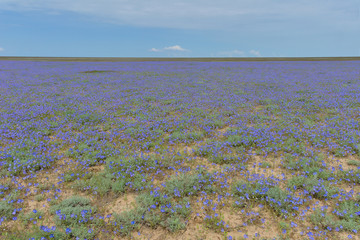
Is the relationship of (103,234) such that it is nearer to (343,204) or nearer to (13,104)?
(343,204)

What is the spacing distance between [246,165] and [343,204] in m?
2.35

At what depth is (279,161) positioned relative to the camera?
636cm

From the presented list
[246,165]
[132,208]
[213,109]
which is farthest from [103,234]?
[213,109]

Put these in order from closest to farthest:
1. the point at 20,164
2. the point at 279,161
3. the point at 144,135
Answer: the point at 20,164 < the point at 279,161 < the point at 144,135

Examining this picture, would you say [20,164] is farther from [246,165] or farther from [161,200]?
[246,165]

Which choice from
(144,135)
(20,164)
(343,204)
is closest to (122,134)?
(144,135)

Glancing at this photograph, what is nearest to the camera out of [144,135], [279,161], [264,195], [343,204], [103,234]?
[103,234]

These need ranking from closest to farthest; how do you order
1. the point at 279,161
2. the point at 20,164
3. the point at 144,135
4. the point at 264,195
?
1. the point at 264,195
2. the point at 20,164
3. the point at 279,161
4. the point at 144,135

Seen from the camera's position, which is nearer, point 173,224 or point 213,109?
point 173,224

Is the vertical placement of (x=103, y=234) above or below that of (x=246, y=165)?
below

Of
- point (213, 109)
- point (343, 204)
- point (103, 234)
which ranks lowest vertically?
point (103, 234)

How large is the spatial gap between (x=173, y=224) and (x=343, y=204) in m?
3.76

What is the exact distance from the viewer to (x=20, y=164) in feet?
19.4

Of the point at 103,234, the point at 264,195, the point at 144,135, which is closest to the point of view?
the point at 103,234
